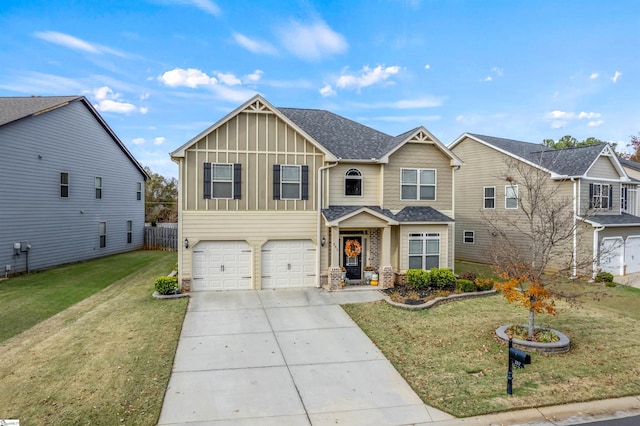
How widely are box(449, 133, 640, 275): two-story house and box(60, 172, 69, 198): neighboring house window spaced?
2290 centimetres

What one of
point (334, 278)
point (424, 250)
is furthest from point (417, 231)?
point (334, 278)

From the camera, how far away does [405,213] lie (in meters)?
16.1

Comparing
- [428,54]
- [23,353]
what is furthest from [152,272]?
[428,54]

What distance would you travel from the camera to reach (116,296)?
45.6 feet

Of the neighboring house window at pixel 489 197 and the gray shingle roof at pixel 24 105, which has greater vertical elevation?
the gray shingle roof at pixel 24 105

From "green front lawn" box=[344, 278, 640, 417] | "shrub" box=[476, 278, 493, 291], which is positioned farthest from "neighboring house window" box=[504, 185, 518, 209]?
"green front lawn" box=[344, 278, 640, 417]

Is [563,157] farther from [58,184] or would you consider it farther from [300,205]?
[58,184]

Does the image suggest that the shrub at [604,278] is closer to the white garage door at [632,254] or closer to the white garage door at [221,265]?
the white garage door at [632,254]

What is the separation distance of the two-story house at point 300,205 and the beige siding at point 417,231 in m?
0.04

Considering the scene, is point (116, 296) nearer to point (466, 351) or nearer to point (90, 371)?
point (90, 371)

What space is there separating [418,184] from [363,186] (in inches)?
103

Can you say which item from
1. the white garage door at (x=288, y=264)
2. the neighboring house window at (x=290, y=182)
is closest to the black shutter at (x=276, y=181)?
the neighboring house window at (x=290, y=182)

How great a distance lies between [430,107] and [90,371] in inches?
973

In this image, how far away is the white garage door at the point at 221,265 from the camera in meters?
14.7
